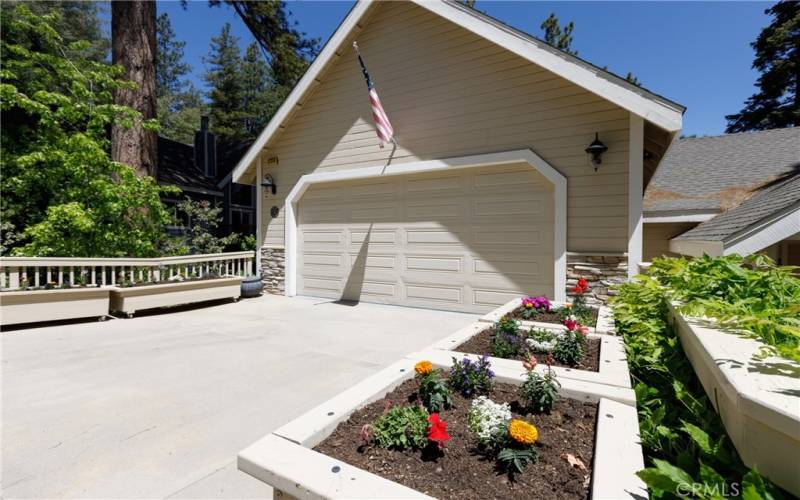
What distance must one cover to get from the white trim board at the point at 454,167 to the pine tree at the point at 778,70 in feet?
61.3

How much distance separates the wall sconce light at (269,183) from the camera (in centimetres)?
827

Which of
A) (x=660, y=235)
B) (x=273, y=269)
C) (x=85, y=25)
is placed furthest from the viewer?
(x=85, y=25)

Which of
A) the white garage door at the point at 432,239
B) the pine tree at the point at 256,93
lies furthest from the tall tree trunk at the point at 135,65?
the pine tree at the point at 256,93

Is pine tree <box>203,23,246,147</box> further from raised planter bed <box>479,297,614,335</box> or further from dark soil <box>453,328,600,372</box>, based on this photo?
dark soil <box>453,328,600,372</box>

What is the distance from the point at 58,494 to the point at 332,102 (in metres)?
7.05

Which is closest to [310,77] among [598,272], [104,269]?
[104,269]

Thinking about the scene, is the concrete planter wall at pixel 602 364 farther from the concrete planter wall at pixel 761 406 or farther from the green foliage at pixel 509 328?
the concrete planter wall at pixel 761 406

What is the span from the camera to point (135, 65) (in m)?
7.80

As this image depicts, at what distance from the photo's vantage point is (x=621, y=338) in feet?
8.72

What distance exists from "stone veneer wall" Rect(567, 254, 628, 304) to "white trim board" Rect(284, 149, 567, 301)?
0.35ft

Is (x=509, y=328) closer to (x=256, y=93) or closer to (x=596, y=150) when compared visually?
(x=596, y=150)

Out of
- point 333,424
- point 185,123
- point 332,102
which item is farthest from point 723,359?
point 185,123

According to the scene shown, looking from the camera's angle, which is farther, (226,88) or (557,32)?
(226,88)

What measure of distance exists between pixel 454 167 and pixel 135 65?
23.2 ft
